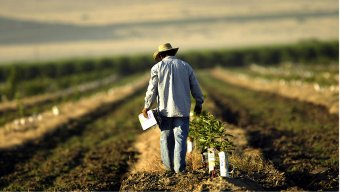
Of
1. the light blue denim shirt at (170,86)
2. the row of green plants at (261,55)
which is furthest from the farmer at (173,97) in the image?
the row of green plants at (261,55)

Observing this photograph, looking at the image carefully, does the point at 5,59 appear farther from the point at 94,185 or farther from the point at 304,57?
the point at 94,185

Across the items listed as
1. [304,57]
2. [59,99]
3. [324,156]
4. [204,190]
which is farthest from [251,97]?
[304,57]

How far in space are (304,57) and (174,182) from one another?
240ft

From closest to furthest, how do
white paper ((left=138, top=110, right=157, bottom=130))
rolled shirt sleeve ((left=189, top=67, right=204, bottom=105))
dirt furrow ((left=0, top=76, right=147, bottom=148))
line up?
1. white paper ((left=138, top=110, right=157, bottom=130))
2. rolled shirt sleeve ((left=189, top=67, right=204, bottom=105))
3. dirt furrow ((left=0, top=76, right=147, bottom=148))

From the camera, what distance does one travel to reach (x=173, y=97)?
10.0 meters

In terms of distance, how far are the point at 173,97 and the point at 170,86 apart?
167 millimetres

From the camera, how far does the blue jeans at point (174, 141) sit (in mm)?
9938

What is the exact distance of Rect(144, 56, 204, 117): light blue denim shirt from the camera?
395 inches

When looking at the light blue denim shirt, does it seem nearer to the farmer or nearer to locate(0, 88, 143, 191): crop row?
the farmer

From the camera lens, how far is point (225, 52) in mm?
84250

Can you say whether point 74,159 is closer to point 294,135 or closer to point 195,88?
point 294,135

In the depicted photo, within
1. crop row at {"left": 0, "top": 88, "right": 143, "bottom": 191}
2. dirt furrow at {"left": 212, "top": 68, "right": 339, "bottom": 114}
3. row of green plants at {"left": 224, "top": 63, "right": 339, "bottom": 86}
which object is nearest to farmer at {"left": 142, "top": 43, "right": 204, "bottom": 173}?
crop row at {"left": 0, "top": 88, "right": 143, "bottom": 191}

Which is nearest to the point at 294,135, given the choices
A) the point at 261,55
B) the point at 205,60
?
the point at 205,60

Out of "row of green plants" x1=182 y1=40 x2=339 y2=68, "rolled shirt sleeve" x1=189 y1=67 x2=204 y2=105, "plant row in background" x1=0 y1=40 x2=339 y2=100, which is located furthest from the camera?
"row of green plants" x1=182 y1=40 x2=339 y2=68
